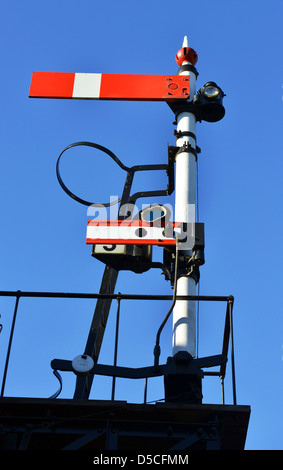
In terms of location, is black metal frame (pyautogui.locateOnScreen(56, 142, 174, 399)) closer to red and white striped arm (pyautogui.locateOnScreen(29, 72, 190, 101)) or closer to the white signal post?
the white signal post

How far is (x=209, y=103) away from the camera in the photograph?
9.53m

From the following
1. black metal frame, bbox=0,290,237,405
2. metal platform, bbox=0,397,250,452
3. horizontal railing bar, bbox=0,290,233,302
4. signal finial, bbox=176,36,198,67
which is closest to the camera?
metal platform, bbox=0,397,250,452

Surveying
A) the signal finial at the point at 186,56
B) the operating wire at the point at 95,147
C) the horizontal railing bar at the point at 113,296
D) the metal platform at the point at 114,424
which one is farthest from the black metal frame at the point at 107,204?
the metal platform at the point at 114,424

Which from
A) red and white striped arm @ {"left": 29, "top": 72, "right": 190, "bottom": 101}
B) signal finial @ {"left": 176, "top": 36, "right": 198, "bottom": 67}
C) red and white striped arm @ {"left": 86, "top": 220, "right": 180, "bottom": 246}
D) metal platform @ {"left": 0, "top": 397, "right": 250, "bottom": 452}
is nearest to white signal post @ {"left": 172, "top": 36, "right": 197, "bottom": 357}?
signal finial @ {"left": 176, "top": 36, "right": 198, "bottom": 67}

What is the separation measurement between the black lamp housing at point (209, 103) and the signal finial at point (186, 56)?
0.63 metres

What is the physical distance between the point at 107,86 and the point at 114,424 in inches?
194

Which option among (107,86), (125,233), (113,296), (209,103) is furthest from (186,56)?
(113,296)

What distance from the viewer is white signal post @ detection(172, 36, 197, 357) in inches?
303

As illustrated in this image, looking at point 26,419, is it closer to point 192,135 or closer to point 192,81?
point 192,135

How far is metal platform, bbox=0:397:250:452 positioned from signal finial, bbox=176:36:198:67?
16.9 feet

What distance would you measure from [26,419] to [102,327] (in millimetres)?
2699

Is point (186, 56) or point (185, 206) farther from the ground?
point (186, 56)

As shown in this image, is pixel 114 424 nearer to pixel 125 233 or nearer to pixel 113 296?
pixel 113 296

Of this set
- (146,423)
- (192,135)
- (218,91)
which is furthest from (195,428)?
(218,91)
